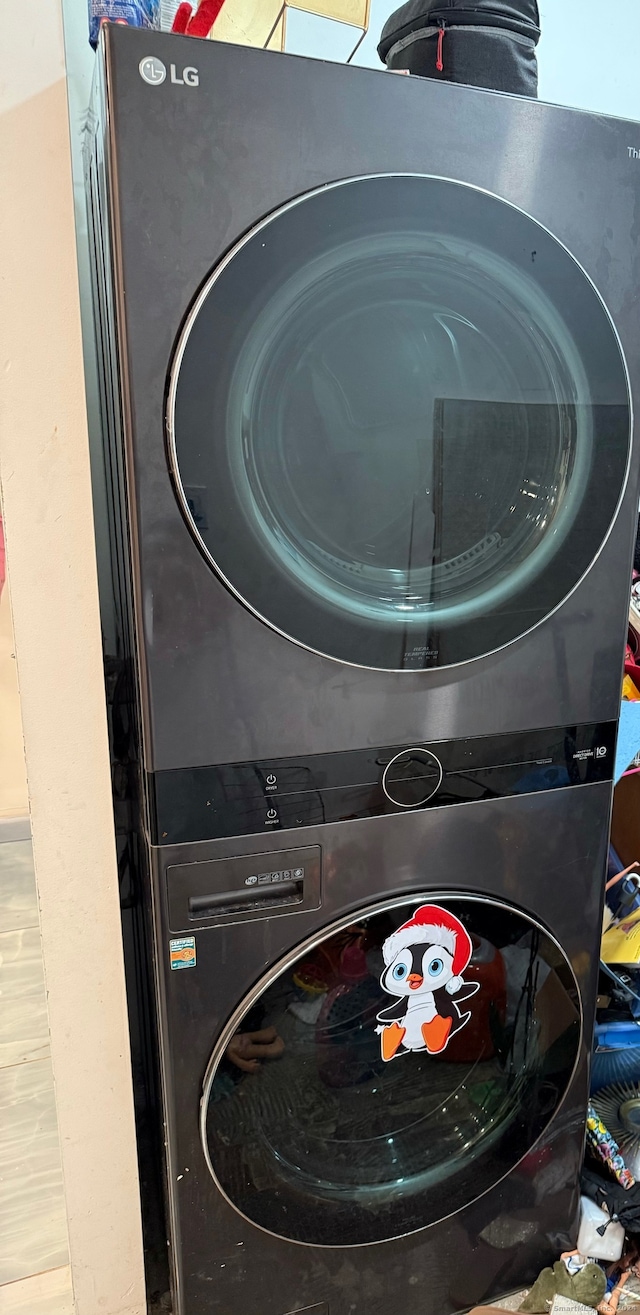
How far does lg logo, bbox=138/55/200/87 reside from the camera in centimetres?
73

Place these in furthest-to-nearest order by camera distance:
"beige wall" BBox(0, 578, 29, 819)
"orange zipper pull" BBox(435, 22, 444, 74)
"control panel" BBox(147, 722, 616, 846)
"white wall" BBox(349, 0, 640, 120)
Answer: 1. "white wall" BBox(349, 0, 640, 120)
2. "beige wall" BBox(0, 578, 29, 819)
3. "orange zipper pull" BBox(435, 22, 444, 74)
4. "control panel" BBox(147, 722, 616, 846)

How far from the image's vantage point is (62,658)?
94cm

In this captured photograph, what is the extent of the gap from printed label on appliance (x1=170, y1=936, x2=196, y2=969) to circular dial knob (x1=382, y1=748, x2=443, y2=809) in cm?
28

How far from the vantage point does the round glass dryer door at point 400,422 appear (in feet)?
2.64

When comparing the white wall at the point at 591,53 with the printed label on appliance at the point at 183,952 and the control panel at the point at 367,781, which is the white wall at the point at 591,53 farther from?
the printed label on appliance at the point at 183,952

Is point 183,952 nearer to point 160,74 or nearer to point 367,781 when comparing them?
point 367,781

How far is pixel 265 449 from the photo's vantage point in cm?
83

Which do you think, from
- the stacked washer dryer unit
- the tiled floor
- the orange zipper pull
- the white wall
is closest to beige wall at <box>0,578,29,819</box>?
the tiled floor

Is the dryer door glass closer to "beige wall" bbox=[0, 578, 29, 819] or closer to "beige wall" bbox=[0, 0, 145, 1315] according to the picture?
"beige wall" bbox=[0, 0, 145, 1315]

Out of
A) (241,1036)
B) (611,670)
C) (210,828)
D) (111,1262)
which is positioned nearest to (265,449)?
(210,828)

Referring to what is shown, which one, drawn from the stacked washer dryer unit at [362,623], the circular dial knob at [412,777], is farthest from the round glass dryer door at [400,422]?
→ the circular dial knob at [412,777]

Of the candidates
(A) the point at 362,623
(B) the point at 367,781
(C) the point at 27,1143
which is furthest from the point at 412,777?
(C) the point at 27,1143

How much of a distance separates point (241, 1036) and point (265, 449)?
0.67 m

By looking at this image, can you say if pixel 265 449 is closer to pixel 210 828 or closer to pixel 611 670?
pixel 210 828
